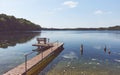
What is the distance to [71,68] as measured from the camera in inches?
911

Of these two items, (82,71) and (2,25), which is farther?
(2,25)

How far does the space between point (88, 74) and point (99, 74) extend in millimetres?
1351

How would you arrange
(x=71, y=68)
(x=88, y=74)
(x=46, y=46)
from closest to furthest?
(x=88, y=74) → (x=71, y=68) → (x=46, y=46)

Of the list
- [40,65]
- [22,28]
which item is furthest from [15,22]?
[40,65]

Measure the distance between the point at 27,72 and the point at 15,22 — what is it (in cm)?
13592

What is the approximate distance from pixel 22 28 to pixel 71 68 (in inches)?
5705

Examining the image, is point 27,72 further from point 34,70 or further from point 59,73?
point 59,73

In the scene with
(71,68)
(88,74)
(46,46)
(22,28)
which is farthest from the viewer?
(22,28)

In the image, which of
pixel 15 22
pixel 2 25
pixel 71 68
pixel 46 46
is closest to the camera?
pixel 71 68

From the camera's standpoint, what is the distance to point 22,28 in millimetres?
163250

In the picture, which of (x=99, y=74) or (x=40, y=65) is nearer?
(x=99, y=74)

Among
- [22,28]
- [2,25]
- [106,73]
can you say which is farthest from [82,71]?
[22,28]

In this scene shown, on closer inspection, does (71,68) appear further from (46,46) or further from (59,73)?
(46,46)

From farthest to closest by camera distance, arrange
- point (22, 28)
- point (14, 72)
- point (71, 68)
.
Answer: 1. point (22, 28)
2. point (71, 68)
3. point (14, 72)
